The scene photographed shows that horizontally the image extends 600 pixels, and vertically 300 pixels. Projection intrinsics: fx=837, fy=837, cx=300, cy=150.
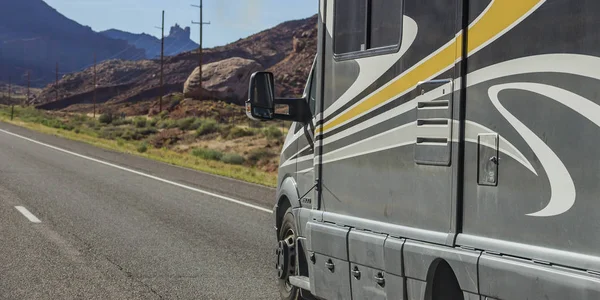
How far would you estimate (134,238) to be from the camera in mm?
10555

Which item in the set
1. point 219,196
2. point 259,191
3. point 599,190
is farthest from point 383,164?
point 259,191

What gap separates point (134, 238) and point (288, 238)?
3.92m

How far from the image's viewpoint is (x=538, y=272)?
Answer: 3650mm

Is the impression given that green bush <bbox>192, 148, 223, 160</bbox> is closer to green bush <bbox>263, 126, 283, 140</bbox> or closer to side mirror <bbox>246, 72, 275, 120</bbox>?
green bush <bbox>263, 126, 283, 140</bbox>

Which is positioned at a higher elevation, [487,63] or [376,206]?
[487,63]

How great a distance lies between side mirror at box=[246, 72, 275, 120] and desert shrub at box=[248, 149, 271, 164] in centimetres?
2469

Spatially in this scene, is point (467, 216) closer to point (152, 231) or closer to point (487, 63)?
point (487, 63)

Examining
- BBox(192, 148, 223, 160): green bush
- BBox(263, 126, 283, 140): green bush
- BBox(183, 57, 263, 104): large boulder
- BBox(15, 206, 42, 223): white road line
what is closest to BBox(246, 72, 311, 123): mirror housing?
BBox(15, 206, 42, 223): white road line

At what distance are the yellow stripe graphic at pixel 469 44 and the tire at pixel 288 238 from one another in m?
1.89

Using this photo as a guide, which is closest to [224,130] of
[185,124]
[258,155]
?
[185,124]

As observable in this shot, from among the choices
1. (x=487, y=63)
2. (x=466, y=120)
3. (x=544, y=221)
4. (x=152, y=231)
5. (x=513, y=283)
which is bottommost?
(x=152, y=231)

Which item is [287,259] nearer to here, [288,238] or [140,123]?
[288,238]

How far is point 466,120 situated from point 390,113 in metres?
0.83

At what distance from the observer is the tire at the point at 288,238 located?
22.6 ft
